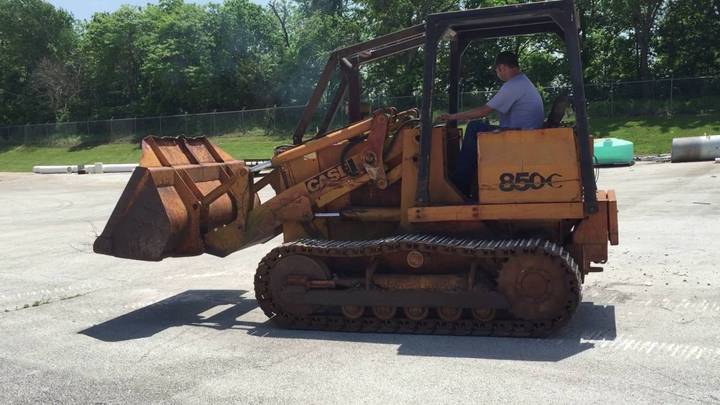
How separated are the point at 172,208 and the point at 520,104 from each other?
352 centimetres

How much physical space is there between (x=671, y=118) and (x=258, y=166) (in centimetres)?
3219

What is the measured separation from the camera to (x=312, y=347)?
6328 mm

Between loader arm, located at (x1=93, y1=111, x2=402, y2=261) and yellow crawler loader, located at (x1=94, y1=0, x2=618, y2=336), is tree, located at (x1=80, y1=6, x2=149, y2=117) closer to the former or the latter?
loader arm, located at (x1=93, y1=111, x2=402, y2=261)

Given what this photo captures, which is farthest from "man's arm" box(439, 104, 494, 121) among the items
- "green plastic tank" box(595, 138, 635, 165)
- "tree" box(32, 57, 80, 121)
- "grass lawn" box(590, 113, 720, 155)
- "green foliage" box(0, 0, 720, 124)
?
"tree" box(32, 57, 80, 121)

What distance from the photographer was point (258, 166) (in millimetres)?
7648

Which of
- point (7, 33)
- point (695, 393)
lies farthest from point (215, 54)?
point (695, 393)

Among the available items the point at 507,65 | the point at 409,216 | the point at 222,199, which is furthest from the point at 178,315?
the point at 507,65

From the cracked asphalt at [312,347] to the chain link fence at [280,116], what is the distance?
40.0 feet

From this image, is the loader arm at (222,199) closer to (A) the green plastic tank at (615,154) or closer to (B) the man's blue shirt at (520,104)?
(B) the man's blue shirt at (520,104)

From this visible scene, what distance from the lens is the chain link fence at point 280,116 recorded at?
36312 mm

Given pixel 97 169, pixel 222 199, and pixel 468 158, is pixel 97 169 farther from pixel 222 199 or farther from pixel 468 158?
→ pixel 468 158

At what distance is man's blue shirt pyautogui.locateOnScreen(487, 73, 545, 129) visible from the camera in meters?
6.70

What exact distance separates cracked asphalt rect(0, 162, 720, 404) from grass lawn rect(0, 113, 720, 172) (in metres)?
23.3

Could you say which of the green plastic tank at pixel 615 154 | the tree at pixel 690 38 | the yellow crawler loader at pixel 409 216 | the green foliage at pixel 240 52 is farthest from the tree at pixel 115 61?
the yellow crawler loader at pixel 409 216
